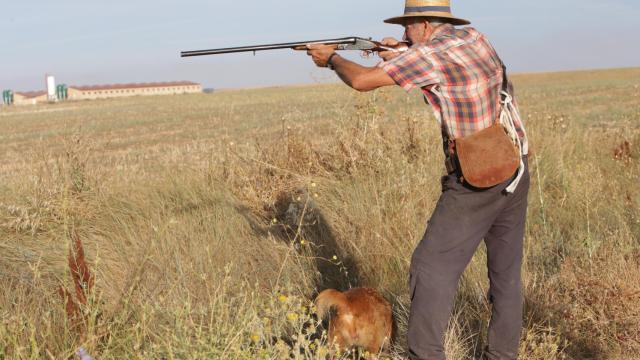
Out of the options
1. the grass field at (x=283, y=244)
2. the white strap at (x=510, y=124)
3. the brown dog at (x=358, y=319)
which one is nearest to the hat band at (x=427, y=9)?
the white strap at (x=510, y=124)

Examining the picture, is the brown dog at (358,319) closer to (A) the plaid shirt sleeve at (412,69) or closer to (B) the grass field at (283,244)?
(B) the grass field at (283,244)

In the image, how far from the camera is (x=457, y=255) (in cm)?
330

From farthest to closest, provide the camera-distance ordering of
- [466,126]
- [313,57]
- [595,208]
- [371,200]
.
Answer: [595,208], [371,200], [313,57], [466,126]

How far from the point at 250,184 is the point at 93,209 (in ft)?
4.60

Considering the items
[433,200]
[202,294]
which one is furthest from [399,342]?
[433,200]

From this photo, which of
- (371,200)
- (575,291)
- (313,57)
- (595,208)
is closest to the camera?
(313,57)

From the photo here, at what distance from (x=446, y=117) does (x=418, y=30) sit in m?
0.51

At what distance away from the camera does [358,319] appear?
3.74 meters

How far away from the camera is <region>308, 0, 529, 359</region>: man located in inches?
125

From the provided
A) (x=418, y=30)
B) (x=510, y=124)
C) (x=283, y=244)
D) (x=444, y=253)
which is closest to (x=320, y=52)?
(x=418, y=30)

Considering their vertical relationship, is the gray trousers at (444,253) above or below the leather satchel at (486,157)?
below

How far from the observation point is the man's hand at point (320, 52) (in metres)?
3.78

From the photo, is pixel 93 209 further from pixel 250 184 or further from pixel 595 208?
pixel 595 208

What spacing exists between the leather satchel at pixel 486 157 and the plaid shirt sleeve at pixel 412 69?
1.17 ft
